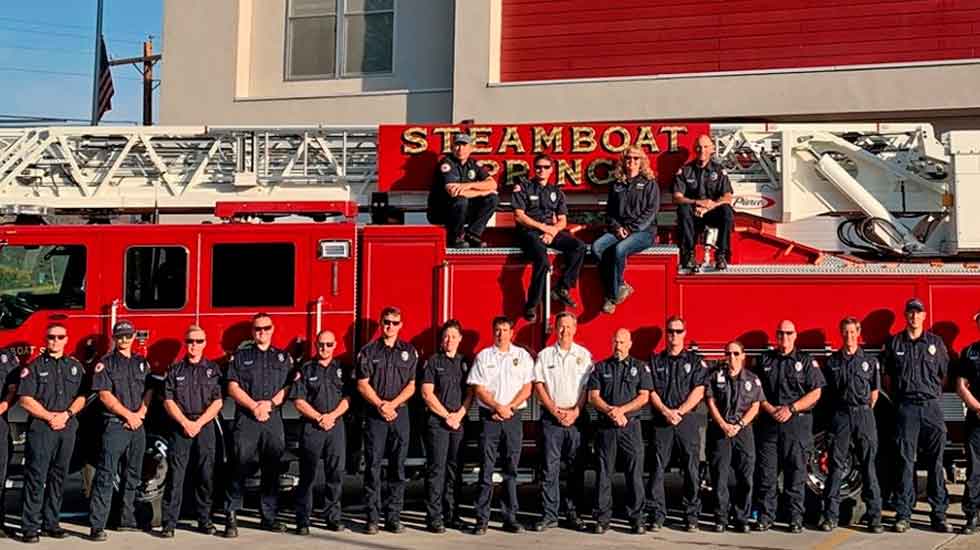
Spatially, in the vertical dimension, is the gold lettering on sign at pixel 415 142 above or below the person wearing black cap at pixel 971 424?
above

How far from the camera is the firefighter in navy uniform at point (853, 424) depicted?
9.03 m

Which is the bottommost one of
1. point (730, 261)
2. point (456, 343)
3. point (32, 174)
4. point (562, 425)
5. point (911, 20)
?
point (562, 425)

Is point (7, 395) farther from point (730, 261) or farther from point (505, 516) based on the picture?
point (730, 261)

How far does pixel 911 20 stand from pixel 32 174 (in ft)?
40.4

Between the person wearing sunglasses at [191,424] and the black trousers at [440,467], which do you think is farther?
the black trousers at [440,467]

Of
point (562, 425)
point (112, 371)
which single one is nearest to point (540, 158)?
point (562, 425)

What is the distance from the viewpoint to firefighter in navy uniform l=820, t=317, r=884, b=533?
9.03 meters

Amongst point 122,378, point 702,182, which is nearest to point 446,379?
point 122,378

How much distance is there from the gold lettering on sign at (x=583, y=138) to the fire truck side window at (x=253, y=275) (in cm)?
296

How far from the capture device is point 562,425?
9086 mm

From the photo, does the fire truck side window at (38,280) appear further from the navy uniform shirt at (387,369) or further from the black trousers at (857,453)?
the black trousers at (857,453)

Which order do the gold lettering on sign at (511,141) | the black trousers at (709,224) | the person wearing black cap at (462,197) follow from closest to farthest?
1. the black trousers at (709,224)
2. the person wearing black cap at (462,197)
3. the gold lettering on sign at (511,141)

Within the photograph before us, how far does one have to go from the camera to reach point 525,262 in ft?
33.0

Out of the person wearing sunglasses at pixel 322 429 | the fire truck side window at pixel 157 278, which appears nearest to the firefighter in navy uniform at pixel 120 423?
the fire truck side window at pixel 157 278
